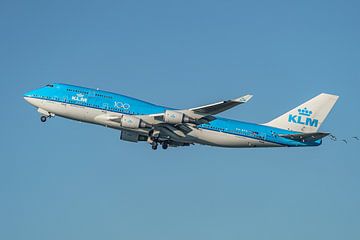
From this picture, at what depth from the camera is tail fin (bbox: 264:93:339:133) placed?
79.3 meters

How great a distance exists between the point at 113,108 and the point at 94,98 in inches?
88.0

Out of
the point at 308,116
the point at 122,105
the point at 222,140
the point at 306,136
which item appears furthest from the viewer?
the point at 308,116

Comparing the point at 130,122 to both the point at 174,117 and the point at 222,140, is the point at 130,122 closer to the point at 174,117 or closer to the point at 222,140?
the point at 174,117

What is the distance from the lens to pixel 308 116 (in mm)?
80125

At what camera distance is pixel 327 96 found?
80688mm

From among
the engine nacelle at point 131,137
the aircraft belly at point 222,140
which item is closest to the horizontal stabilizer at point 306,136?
the aircraft belly at point 222,140

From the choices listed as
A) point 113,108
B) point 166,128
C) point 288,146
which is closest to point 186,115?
point 166,128

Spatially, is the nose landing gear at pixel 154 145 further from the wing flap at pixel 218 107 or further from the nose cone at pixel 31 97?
the nose cone at pixel 31 97

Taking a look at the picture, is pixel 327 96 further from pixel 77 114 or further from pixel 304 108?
pixel 77 114

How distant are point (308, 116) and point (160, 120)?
18771mm

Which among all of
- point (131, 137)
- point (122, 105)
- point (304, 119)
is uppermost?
point (304, 119)

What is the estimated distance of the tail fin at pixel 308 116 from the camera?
7931cm

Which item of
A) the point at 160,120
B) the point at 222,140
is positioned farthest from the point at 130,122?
the point at 222,140

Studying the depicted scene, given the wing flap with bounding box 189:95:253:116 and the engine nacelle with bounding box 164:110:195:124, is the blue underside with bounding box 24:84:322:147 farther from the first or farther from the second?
the wing flap with bounding box 189:95:253:116
